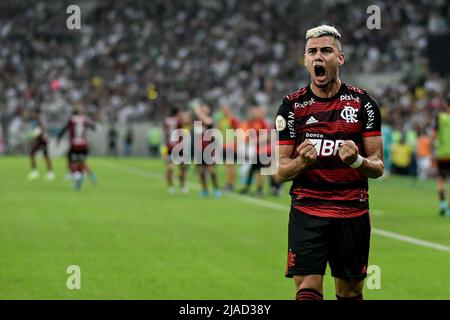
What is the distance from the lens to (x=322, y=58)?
291 inches

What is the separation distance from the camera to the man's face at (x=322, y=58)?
24.3ft

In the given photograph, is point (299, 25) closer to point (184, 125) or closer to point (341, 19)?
point (341, 19)

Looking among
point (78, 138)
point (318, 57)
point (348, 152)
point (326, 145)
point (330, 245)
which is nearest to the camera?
point (348, 152)

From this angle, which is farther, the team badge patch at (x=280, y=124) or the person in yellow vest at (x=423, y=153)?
the person in yellow vest at (x=423, y=153)

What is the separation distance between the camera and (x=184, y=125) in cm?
2700

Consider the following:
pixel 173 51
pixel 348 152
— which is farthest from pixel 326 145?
pixel 173 51

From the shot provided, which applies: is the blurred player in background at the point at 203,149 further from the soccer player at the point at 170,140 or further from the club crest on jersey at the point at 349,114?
the club crest on jersey at the point at 349,114

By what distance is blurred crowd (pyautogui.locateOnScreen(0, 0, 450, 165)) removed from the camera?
5178cm

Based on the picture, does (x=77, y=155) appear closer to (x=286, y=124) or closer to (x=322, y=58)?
(x=286, y=124)

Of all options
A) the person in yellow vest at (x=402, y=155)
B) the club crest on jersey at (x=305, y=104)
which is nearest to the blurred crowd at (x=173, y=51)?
the person in yellow vest at (x=402, y=155)

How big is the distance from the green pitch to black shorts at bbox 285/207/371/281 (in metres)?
3.74

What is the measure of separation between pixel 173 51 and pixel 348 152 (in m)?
51.9

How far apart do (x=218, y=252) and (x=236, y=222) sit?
4475 millimetres

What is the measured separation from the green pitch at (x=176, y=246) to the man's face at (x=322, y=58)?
4.38 metres
